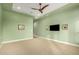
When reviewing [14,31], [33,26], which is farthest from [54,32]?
[14,31]

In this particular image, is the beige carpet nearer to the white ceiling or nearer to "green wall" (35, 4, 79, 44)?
"green wall" (35, 4, 79, 44)

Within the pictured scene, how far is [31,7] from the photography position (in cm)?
236

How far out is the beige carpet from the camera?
2.27 meters

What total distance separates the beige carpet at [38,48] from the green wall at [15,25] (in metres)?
0.16

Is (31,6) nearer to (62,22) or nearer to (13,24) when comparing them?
(13,24)

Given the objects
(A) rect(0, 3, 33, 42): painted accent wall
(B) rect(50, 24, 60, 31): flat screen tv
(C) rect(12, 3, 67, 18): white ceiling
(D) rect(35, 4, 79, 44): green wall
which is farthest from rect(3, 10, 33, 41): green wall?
(B) rect(50, 24, 60, 31): flat screen tv

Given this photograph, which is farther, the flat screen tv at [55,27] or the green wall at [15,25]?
the flat screen tv at [55,27]

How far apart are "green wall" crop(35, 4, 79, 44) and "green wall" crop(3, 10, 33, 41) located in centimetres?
23

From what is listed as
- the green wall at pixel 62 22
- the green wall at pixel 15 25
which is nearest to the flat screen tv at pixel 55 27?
the green wall at pixel 62 22

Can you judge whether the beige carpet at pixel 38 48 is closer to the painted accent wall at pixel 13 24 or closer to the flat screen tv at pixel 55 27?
the painted accent wall at pixel 13 24

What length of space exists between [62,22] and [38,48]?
0.86 metres

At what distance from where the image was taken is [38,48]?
7.68 feet

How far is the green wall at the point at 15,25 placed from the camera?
2.30 m

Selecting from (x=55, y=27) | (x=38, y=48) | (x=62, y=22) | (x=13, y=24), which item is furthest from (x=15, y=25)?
(x=62, y=22)
